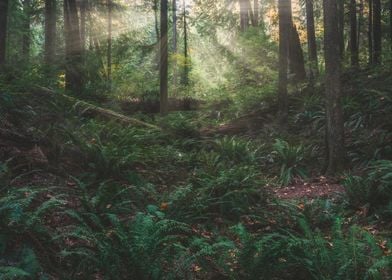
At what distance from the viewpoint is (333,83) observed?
9.31 meters

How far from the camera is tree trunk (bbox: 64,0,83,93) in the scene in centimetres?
1638

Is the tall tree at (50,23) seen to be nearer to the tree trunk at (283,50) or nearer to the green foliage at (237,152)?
the tree trunk at (283,50)

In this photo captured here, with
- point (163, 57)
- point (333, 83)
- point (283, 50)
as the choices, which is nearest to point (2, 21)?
point (163, 57)

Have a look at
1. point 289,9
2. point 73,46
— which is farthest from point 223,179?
point 73,46

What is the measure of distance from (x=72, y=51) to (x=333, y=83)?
11889 mm

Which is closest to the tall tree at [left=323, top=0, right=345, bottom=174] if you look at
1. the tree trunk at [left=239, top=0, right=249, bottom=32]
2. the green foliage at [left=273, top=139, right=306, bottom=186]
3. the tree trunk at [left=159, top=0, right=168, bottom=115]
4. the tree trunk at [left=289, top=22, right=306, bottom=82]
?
the green foliage at [left=273, top=139, right=306, bottom=186]

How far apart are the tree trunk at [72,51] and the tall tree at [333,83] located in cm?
1002

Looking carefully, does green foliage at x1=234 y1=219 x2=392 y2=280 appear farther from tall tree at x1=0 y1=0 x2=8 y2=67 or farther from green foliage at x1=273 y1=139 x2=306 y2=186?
tall tree at x1=0 y1=0 x2=8 y2=67

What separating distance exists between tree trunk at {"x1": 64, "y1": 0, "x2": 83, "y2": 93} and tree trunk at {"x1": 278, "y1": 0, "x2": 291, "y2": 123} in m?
7.49

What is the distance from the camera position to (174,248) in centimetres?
530

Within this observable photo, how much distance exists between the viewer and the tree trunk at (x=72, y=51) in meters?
16.4

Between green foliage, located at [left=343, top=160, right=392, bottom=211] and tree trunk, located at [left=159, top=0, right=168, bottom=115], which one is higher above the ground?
tree trunk, located at [left=159, top=0, right=168, bottom=115]

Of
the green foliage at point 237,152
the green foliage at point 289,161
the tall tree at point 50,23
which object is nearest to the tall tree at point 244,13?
the tall tree at point 50,23

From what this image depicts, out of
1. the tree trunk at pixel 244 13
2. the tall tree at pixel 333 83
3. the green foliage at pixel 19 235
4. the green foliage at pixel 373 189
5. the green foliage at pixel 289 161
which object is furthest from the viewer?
the tree trunk at pixel 244 13
